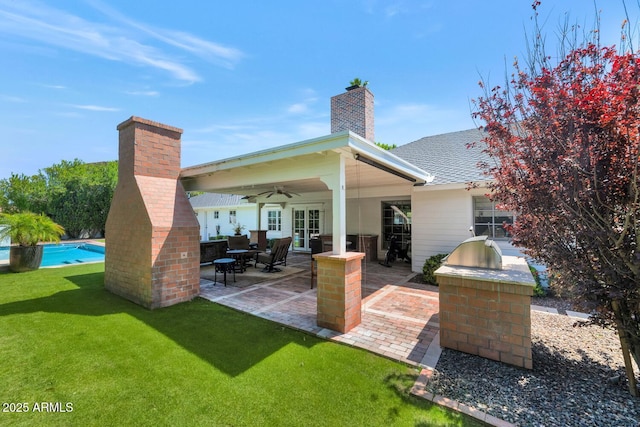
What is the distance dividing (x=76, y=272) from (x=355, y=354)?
10.9 m

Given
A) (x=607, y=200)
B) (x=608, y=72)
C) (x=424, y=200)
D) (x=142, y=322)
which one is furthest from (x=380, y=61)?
(x=142, y=322)

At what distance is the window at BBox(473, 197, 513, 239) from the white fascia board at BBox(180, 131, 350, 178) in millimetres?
6164

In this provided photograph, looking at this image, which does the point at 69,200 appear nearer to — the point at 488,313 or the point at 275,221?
the point at 275,221

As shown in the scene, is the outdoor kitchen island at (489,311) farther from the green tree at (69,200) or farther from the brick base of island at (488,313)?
the green tree at (69,200)

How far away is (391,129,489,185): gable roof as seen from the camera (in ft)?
26.7

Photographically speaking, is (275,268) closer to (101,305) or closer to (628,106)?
(101,305)

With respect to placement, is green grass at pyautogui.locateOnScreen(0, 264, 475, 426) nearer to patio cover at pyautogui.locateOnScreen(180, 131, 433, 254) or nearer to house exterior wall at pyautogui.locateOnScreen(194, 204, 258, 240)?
patio cover at pyautogui.locateOnScreen(180, 131, 433, 254)

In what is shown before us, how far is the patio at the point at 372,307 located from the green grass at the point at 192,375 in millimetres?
312

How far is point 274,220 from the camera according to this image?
17.3 metres

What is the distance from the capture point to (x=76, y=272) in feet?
29.7

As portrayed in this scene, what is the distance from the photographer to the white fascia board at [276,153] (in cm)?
401

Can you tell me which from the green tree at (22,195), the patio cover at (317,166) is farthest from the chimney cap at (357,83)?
the green tree at (22,195)

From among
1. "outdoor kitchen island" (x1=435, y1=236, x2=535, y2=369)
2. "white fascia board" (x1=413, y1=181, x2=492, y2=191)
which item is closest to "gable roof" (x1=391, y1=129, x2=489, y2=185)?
"white fascia board" (x1=413, y1=181, x2=492, y2=191)

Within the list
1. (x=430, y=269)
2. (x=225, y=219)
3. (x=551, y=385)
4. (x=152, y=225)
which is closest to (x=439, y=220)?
(x=430, y=269)
